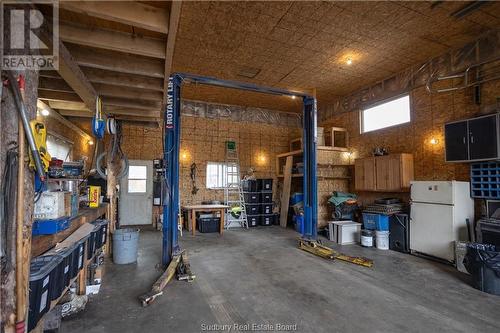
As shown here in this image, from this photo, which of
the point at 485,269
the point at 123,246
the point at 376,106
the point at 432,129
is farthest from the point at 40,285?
the point at 376,106

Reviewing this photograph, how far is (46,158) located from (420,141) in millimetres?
6469

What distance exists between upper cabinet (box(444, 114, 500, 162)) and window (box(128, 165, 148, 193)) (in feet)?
25.4

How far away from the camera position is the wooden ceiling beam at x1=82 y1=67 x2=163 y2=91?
3.45 meters

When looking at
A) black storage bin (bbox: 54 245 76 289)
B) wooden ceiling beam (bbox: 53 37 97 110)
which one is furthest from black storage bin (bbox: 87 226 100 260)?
wooden ceiling beam (bbox: 53 37 97 110)

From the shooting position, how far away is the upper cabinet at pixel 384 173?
18.6 feet

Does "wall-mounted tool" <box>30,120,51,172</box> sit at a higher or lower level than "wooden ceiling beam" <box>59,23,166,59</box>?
lower

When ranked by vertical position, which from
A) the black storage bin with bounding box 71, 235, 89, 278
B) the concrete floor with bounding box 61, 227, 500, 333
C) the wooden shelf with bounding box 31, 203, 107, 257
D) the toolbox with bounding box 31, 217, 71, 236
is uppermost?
the toolbox with bounding box 31, 217, 71, 236

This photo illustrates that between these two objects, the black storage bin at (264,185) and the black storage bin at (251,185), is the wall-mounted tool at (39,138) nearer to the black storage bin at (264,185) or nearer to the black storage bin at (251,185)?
the black storage bin at (251,185)

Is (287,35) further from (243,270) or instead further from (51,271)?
(51,271)

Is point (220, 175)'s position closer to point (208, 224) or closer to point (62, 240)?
point (208, 224)

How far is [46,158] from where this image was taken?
2051 mm

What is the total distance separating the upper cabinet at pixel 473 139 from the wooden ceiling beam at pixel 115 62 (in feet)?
16.8

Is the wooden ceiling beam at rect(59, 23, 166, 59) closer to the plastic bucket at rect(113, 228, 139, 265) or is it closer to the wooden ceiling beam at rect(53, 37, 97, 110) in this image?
the wooden ceiling beam at rect(53, 37, 97, 110)

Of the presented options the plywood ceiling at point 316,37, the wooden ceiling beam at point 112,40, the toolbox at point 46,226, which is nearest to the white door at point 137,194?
the plywood ceiling at point 316,37
